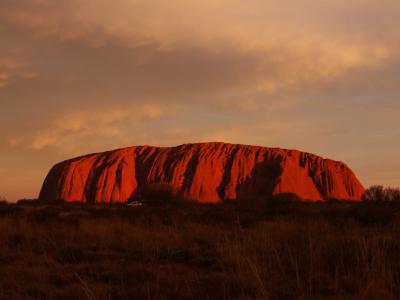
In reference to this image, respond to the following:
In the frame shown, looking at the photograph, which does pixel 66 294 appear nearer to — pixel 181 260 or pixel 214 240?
pixel 181 260

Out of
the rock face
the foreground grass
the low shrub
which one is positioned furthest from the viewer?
the rock face

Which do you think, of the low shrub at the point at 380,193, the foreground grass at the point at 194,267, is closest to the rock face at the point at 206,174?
the low shrub at the point at 380,193

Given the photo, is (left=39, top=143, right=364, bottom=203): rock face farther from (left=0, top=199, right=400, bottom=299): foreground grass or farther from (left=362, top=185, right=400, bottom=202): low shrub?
(left=0, top=199, right=400, bottom=299): foreground grass

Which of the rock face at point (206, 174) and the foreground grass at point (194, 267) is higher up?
the rock face at point (206, 174)

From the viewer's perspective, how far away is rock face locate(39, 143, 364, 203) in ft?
236

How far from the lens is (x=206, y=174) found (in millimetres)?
74125

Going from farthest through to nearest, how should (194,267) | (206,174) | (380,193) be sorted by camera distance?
(206,174) < (380,193) < (194,267)

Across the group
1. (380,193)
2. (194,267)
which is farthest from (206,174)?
(194,267)

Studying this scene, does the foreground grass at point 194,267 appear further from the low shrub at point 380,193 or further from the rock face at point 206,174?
the rock face at point 206,174

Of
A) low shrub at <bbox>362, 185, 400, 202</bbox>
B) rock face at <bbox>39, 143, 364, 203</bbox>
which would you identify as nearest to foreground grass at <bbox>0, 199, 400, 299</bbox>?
low shrub at <bbox>362, 185, 400, 202</bbox>

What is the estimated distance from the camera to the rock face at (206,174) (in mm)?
72000

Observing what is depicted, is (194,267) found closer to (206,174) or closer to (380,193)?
(380,193)

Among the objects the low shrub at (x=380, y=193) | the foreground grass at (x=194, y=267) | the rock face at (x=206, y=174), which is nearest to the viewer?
the foreground grass at (x=194, y=267)

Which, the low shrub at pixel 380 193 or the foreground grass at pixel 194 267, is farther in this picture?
the low shrub at pixel 380 193
